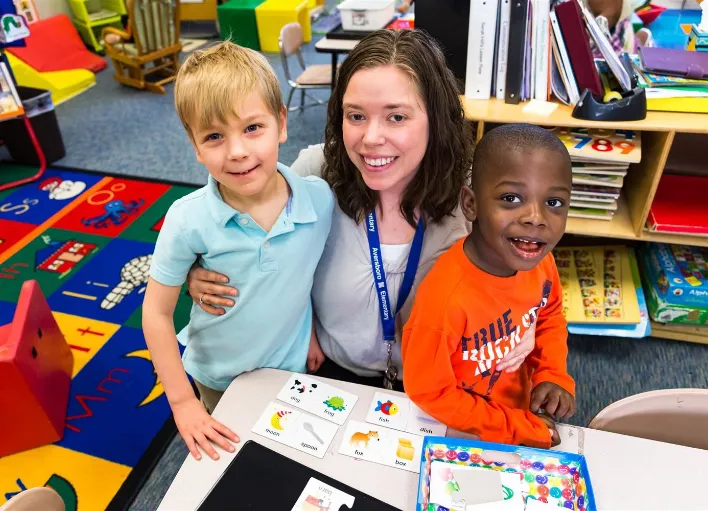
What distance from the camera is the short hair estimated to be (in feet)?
3.01

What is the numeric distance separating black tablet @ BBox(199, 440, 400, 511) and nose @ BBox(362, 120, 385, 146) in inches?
24.7

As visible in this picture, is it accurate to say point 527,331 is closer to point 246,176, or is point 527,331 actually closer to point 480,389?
point 480,389

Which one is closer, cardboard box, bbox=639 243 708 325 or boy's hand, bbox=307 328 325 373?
boy's hand, bbox=307 328 325 373

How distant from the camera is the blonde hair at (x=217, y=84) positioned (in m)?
0.95

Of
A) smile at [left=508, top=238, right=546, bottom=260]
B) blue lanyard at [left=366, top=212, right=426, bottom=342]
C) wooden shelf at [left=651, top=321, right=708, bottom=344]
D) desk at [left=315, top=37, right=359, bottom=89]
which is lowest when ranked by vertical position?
wooden shelf at [left=651, top=321, right=708, bottom=344]

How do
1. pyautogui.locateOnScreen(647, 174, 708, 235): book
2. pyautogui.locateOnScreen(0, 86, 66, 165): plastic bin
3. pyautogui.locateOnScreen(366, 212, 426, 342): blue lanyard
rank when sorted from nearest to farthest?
pyautogui.locateOnScreen(366, 212, 426, 342): blue lanyard → pyautogui.locateOnScreen(647, 174, 708, 235): book → pyautogui.locateOnScreen(0, 86, 66, 165): plastic bin

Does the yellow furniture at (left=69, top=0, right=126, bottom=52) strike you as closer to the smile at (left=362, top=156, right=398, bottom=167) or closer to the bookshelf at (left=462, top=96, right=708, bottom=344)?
the bookshelf at (left=462, top=96, right=708, bottom=344)

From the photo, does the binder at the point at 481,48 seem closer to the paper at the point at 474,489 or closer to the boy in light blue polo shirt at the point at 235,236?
the boy in light blue polo shirt at the point at 235,236

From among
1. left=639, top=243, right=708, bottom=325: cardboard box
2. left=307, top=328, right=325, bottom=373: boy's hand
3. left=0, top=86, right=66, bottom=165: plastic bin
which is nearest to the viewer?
left=307, top=328, right=325, bottom=373: boy's hand

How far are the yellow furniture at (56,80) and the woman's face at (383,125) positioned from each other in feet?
15.1

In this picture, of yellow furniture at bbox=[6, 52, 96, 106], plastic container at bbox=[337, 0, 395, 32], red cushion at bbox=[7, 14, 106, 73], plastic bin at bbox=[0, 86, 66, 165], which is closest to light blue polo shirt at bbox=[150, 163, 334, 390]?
plastic container at bbox=[337, 0, 395, 32]

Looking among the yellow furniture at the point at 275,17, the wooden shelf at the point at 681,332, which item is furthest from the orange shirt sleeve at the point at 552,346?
the yellow furniture at the point at 275,17

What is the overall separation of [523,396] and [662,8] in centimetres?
288

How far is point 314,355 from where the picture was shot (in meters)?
1.36
